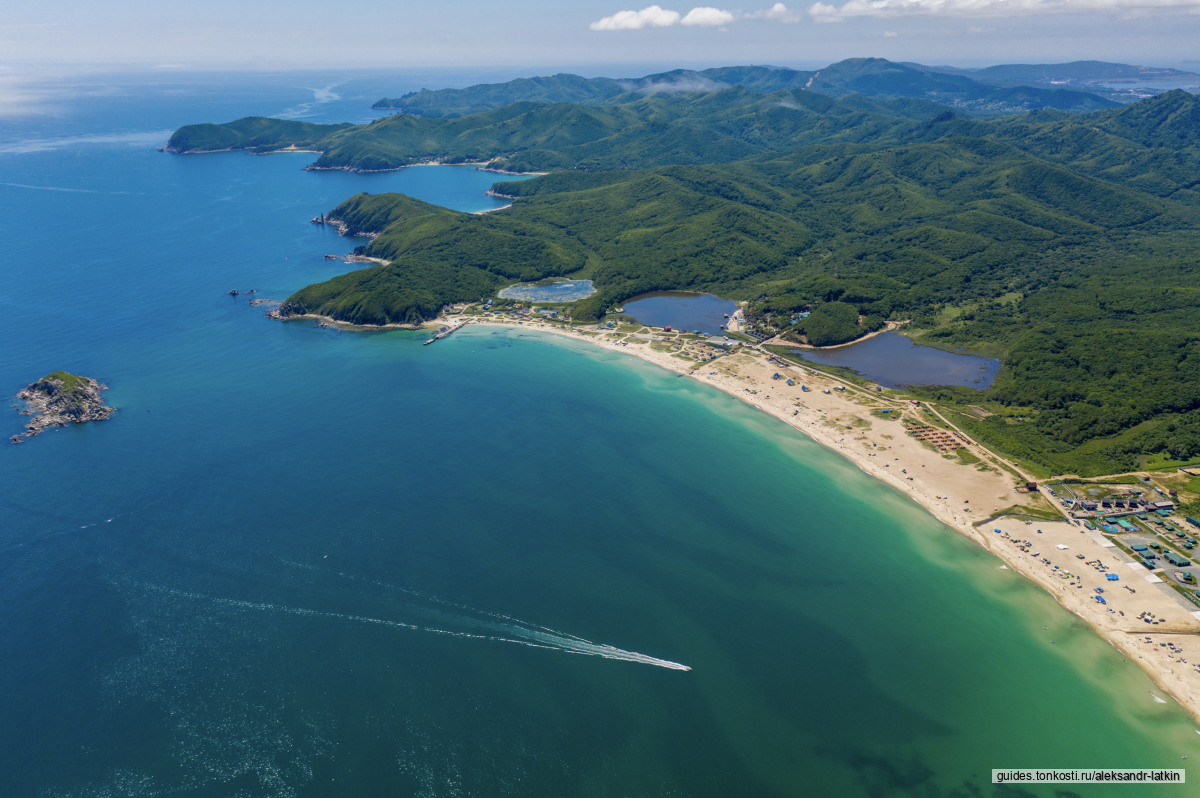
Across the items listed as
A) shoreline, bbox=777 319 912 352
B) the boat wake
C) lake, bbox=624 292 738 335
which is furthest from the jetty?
the boat wake

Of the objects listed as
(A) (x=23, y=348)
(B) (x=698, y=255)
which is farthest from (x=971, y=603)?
(A) (x=23, y=348)

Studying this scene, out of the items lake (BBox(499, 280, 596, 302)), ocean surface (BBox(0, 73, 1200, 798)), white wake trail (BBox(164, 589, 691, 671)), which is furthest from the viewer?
lake (BBox(499, 280, 596, 302))

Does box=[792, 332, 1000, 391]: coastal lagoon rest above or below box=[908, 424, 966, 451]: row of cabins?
above

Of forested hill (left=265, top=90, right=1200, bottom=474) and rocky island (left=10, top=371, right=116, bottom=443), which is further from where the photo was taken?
rocky island (left=10, top=371, right=116, bottom=443)

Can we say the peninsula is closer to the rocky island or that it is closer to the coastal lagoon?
the coastal lagoon

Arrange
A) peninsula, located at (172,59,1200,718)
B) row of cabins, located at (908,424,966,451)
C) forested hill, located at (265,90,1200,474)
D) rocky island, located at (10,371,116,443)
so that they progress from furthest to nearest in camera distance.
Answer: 1. rocky island, located at (10,371,116,443)
2. forested hill, located at (265,90,1200,474)
3. row of cabins, located at (908,424,966,451)
4. peninsula, located at (172,59,1200,718)

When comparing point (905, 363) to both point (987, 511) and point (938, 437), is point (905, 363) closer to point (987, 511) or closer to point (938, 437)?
point (938, 437)

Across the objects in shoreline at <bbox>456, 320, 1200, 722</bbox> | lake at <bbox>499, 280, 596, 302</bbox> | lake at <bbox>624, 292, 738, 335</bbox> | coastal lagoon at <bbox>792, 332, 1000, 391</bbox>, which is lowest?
shoreline at <bbox>456, 320, 1200, 722</bbox>

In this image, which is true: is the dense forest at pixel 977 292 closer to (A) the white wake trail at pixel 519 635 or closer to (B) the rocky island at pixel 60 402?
(B) the rocky island at pixel 60 402
